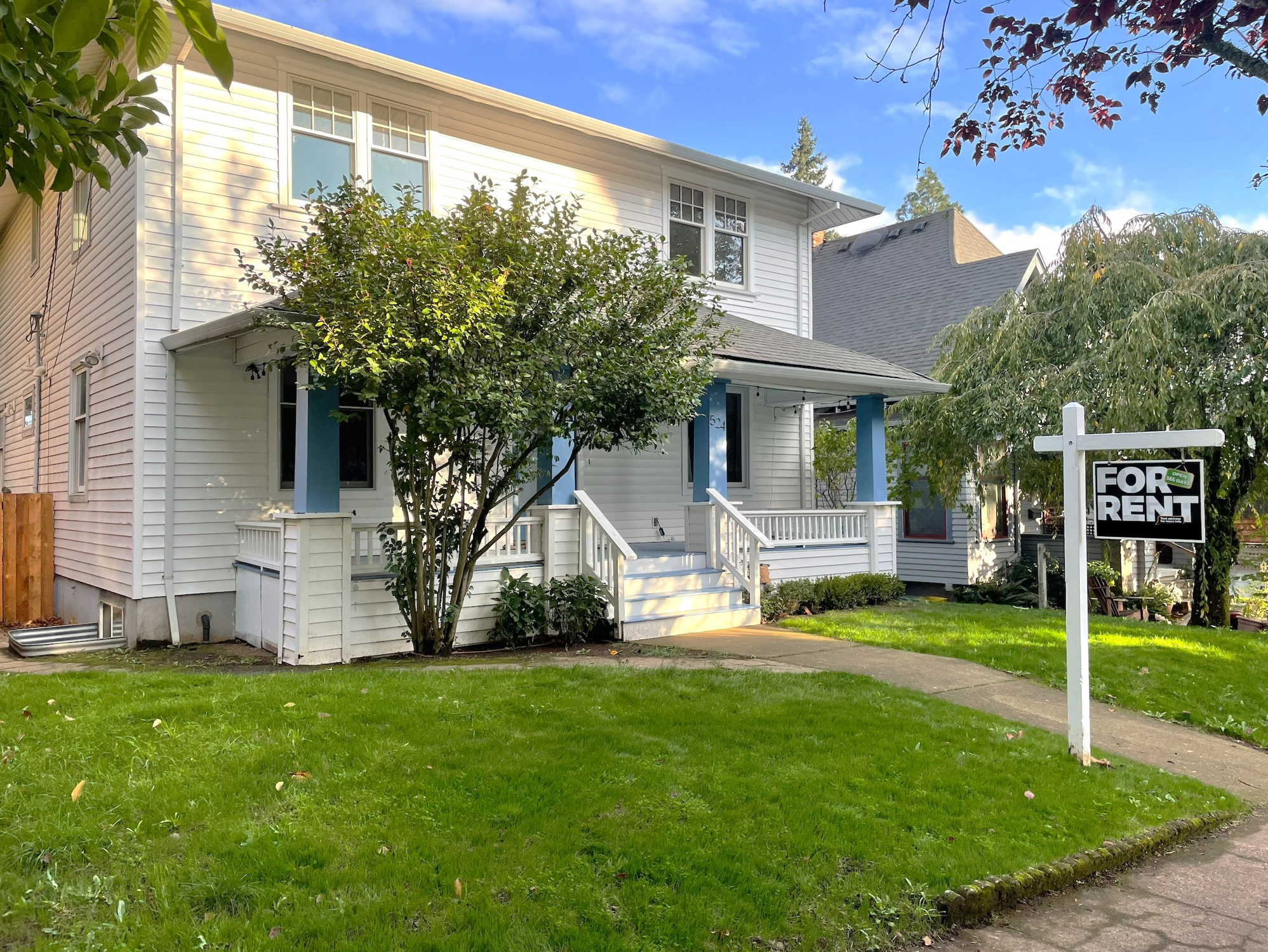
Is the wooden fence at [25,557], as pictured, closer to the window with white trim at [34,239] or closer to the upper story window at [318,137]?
the window with white trim at [34,239]

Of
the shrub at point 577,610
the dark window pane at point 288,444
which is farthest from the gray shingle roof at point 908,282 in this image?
the dark window pane at point 288,444

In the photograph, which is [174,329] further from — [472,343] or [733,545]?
[733,545]

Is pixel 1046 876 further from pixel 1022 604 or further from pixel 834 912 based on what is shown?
pixel 1022 604

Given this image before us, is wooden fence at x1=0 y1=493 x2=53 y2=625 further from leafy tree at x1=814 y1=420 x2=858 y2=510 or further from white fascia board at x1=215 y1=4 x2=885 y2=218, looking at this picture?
leafy tree at x1=814 y1=420 x2=858 y2=510

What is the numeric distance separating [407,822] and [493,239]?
223 inches

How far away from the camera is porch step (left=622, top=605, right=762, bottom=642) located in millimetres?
10305

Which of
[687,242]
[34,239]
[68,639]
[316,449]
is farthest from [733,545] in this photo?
[34,239]

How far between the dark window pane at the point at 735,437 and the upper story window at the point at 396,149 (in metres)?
6.28

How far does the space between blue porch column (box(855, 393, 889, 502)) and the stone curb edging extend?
920 cm

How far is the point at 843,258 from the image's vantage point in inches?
982

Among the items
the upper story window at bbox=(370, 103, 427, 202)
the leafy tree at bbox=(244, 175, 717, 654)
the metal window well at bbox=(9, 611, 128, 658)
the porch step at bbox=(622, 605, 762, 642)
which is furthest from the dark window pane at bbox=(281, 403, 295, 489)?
the porch step at bbox=(622, 605, 762, 642)

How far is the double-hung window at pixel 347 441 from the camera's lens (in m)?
10.9

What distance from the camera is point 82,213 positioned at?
12.7 meters

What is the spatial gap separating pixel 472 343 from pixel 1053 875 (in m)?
6.05
